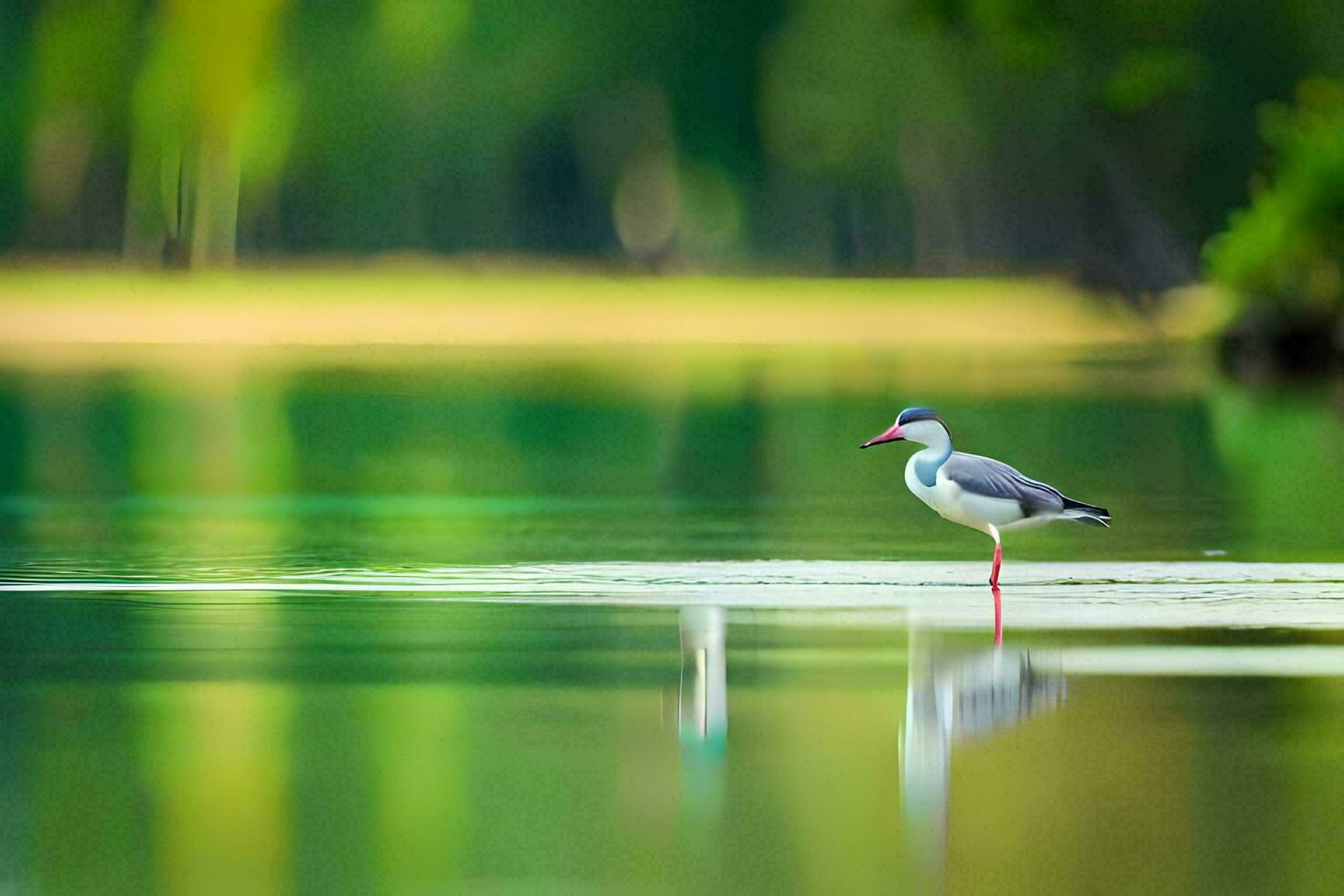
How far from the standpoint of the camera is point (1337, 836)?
8250mm

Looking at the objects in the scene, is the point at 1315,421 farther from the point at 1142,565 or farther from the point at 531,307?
the point at 531,307

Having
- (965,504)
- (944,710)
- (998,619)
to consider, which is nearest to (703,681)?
(944,710)

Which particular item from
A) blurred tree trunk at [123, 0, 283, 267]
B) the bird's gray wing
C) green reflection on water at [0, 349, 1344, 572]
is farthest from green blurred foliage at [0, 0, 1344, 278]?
the bird's gray wing

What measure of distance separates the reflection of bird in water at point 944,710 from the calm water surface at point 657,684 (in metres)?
0.03

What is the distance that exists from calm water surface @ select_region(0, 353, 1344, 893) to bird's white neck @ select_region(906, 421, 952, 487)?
591mm

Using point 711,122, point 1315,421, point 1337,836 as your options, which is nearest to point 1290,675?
point 1337,836

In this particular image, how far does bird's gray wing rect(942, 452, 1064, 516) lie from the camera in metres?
13.8

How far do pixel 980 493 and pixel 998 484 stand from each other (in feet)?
0.31

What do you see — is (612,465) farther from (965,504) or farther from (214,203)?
(214,203)

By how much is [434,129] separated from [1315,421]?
51.6 metres

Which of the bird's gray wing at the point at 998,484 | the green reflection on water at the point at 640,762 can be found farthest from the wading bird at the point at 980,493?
the green reflection on water at the point at 640,762

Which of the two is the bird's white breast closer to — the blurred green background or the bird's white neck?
the bird's white neck

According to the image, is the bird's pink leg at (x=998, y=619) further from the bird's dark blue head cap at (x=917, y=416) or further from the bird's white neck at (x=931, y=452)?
the bird's dark blue head cap at (x=917, y=416)

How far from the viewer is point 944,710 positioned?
1048 cm
